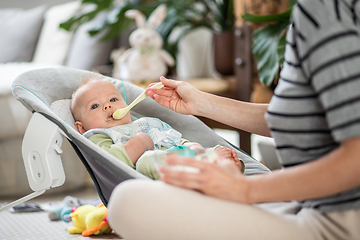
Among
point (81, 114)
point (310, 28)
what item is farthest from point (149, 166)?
point (310, 28)

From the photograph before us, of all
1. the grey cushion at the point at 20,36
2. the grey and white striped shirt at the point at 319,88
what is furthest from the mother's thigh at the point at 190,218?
the grey cushion at the point at 20,36

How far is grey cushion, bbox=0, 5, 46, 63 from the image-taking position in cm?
250

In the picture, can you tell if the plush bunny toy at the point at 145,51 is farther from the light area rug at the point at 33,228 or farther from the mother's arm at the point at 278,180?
the mother's arm at the point at 278,180

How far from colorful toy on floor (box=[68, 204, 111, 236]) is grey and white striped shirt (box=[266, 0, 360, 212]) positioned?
0.76 meters

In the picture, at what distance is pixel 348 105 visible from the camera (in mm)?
508

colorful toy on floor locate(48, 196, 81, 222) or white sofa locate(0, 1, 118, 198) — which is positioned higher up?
white sofa locate(0, 1, 118, 198)

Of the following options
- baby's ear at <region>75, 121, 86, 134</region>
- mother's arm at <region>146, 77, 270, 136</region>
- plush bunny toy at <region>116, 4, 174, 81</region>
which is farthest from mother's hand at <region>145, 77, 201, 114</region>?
plush bunny toy at <region>116, 4, 174, 81</region>

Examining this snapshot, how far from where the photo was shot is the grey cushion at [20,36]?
98.3 inches

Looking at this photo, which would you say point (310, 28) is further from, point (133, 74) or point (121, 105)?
point (133, 74)

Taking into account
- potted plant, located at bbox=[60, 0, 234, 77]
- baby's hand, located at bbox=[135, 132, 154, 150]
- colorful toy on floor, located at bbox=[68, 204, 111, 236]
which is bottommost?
colorful toy on floor, located at bbox=[68, 204, 111, 236]

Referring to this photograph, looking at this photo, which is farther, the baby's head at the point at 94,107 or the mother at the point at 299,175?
the baby's head at the point at 94,107

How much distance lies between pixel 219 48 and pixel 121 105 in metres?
1.30

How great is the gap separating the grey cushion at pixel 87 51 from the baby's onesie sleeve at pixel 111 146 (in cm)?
139

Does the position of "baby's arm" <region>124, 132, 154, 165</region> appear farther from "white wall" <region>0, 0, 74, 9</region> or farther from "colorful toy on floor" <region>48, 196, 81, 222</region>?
"white wall" <region>0, 0, 74, 9</region>
